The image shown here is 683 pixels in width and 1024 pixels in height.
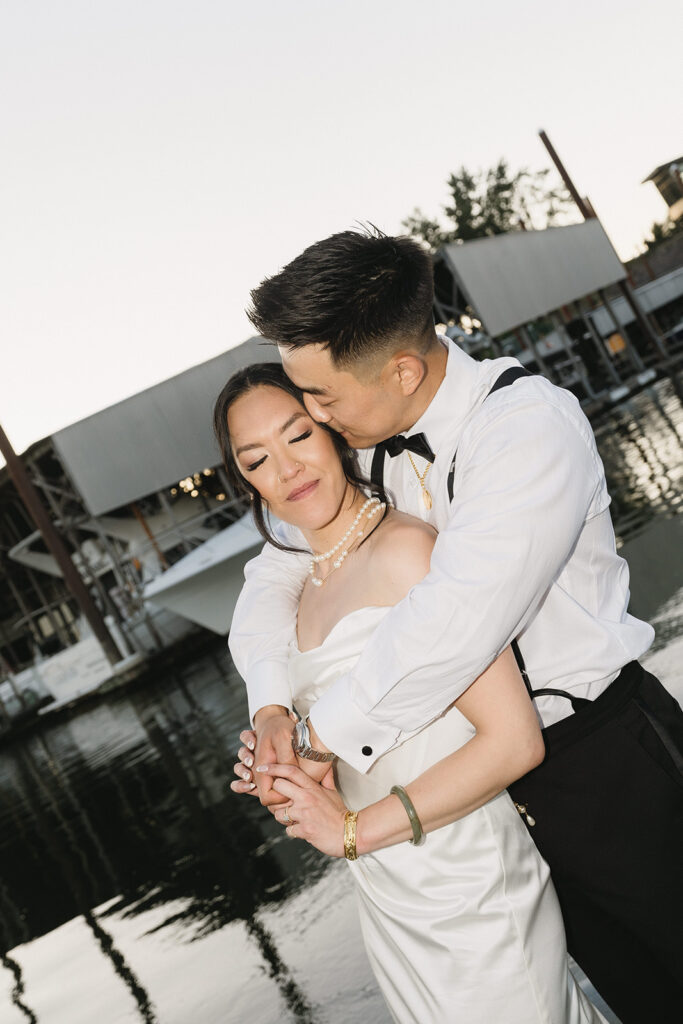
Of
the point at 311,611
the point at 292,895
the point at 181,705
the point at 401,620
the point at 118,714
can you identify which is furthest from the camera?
the point at 118,714

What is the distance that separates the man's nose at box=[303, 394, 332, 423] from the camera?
6.58 feet

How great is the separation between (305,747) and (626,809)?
0.64 meters

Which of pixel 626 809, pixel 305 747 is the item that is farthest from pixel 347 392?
pixel 626 809

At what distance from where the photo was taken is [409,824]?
1684 millimetres

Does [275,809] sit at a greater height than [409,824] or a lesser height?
greater

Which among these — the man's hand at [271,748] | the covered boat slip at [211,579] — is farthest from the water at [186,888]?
the covered boat slip at [211,579]

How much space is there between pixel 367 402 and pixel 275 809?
849 millimetres

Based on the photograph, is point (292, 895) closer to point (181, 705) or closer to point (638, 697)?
point (638, 697)

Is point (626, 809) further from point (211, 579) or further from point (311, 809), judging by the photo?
point (211, 579)

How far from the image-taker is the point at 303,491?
2.12 m

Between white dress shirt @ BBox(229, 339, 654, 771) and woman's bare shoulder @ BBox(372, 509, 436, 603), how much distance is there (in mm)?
57

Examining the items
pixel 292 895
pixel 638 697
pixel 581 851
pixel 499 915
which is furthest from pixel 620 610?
pixel 292 895

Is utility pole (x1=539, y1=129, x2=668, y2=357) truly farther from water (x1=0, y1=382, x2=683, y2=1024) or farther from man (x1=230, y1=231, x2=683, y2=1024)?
man (x1=230, y1=231, x2=683, y2=1024)

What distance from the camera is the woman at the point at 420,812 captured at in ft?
5.42
